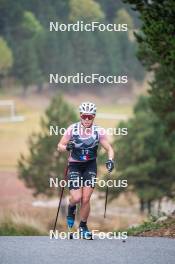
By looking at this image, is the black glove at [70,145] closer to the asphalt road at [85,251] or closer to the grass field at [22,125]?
the asphalt road at [85,251]

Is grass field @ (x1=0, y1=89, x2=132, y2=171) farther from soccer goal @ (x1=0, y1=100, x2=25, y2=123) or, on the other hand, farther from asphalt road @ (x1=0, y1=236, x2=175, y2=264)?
asphalt road @ (x1=0, y1=236, x2=175, y2=264)

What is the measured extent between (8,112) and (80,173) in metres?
65.7

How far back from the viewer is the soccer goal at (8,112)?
3034 inches

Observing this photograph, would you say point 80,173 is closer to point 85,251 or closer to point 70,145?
point 70,145

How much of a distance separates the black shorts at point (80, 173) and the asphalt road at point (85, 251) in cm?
78

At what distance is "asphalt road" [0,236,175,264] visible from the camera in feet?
33.2

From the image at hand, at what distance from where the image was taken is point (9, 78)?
250 feet

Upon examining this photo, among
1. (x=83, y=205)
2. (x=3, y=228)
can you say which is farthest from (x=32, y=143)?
(x=83, y=205)

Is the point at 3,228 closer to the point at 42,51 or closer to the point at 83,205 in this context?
the point at 83,205

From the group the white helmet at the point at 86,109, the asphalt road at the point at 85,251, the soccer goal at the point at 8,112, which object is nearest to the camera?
the asphalt road at the point at 85,251

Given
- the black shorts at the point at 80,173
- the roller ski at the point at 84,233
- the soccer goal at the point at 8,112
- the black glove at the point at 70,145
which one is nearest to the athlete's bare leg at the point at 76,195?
the black shorts at the point at 80,173

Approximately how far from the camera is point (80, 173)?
12445mm

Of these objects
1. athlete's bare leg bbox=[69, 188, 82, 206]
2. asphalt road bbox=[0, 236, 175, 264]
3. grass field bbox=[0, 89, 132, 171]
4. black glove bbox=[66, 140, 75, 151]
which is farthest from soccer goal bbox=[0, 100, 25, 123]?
asphalt road bbox=[0, 236, 175, 264]

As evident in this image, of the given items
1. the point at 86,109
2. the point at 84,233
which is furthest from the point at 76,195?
the point at 86,109
